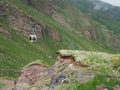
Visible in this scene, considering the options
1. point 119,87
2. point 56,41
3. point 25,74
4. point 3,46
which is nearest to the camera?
point 119,87

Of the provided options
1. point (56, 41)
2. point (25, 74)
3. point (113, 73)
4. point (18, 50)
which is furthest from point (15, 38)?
point (113, 73)

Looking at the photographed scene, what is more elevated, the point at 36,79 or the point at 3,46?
the point at 36,79

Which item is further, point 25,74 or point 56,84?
point 25,74

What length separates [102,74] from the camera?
84.9ft

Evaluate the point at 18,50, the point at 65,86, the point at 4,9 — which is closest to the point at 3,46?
the point at 18,50

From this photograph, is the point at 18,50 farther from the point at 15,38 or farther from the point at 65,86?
the point at 65,86

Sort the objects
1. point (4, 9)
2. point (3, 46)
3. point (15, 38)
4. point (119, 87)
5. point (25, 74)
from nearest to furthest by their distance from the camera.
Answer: point (119, 87)
point (25, 74)
point (3, 46)
point (15, 38)
point (4, 9)

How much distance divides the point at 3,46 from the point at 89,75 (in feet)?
329

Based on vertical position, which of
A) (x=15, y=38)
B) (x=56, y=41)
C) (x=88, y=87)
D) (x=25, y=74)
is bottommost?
(x=56, y=41)

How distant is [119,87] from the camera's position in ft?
81.4

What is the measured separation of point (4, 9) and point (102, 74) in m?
138

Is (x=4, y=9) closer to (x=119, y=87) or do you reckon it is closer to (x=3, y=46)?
(x=3, y=46)

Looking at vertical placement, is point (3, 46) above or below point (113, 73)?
below

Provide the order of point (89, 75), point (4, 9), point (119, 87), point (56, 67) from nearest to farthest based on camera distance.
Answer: point (119, 87) → point (89, 75) → point (56, 67) → point (4, 9)
